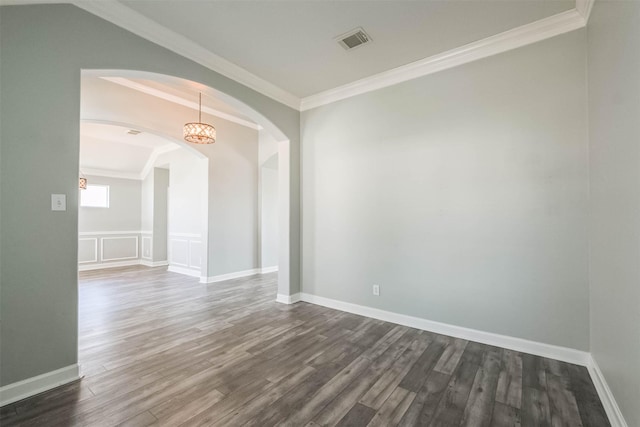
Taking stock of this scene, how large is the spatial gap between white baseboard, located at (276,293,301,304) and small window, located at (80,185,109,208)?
20.6ft

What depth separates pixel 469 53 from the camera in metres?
2.75

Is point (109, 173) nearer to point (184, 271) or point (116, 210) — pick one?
point (116, 210)

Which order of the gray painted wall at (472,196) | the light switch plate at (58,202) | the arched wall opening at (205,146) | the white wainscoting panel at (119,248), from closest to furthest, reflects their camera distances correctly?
the light switch plate at (58,202)
the gray painted wall at (472,196)
the arched wall opening at (205,146)
the white wainscoting panel at (119,248)

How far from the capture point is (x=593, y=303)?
2113 mm

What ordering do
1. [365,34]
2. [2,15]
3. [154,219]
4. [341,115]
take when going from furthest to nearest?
[154,219]
[341,115]
[365,34]
[2,15]

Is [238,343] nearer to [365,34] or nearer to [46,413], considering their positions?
[46,413]

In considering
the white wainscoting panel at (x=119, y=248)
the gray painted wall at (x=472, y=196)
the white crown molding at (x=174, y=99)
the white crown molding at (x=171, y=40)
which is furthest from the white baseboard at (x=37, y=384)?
the white wainscoting panel at (x=119, y=248)

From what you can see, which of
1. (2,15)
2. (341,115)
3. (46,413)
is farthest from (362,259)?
(2,15)

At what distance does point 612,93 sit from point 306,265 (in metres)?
3.53

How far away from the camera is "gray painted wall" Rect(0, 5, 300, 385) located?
5.93 feet

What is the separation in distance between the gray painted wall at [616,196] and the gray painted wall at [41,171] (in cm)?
362

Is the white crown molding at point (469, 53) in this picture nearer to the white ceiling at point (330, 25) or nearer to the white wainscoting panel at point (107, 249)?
the white ceiling at point (330, 25)

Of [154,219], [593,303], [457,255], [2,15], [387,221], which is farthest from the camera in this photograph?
[154,219]

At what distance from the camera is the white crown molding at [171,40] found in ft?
7.21
